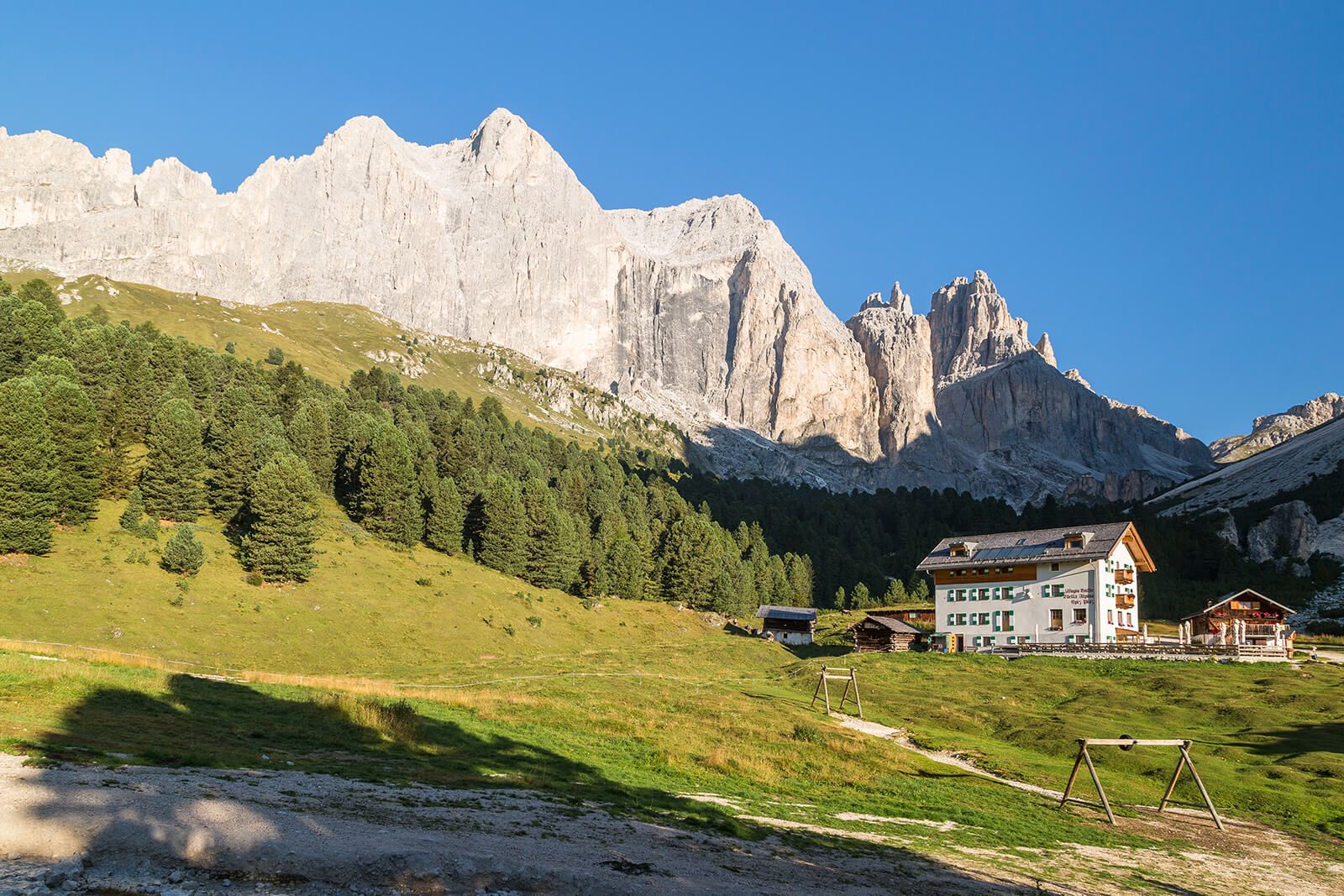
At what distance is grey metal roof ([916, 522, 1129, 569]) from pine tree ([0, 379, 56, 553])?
8745 centimetres

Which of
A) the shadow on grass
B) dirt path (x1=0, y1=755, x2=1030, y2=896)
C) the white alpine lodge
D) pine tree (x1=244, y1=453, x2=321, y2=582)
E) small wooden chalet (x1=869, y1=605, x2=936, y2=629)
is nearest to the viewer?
dirt path (x1=0, y1=755, x2=1030, y2=896)

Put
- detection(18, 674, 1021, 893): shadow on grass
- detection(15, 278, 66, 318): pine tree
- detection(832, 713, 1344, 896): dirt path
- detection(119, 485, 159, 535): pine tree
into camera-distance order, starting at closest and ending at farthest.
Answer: detection(18, 674, 1021, 893): shadow on grass
detection(832, 713, 1344, 896): dirt path
detection(119, 485, 159, 535): pine tree
detection(15, 278, 66, 318): pine tree

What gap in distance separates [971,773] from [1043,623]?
58451 millimetres

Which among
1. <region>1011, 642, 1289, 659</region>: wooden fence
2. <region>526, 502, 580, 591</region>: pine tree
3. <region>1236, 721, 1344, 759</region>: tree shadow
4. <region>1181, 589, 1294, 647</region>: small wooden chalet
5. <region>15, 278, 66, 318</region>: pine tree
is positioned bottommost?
<region>1236, 721, 1344, 759</region>: tree shadow

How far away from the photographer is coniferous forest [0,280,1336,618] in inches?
3051

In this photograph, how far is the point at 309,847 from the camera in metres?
13.7

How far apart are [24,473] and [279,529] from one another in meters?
20.3

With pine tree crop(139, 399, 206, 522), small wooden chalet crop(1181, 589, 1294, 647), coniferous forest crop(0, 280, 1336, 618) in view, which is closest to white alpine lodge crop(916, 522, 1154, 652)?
small wooden chalet crop(1181, 589, 1294, 647)

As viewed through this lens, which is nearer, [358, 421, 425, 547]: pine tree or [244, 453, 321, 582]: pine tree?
[244, 453, 321, 582]: pine tree

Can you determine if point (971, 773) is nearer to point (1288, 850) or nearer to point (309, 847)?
point (1288, 850)

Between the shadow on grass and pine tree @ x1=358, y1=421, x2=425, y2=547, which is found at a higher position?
pine tree @ x1=358, y1=421, x2=425, y2=547

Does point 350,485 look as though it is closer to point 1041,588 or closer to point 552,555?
point 552,555

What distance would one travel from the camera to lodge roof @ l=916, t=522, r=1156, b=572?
87000 millimetres

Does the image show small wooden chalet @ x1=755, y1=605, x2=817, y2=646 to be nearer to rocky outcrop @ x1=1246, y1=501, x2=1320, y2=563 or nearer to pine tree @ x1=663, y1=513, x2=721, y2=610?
pine tree @ x1=663, y1=513, x2=721, y2=610
